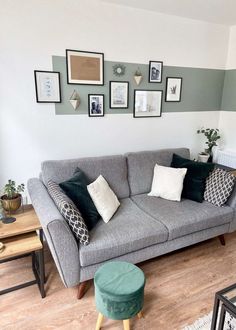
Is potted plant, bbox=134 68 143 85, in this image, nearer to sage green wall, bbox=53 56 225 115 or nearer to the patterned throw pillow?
sage green wall, bbox=53 56 225 115

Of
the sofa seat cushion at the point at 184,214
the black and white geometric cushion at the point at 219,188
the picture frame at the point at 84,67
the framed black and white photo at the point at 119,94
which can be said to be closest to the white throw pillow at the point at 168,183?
the sofa seat cushion at the point at 184,214

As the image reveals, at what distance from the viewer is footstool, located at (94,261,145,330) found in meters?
1.46

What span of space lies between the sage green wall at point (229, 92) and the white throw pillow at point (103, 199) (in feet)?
7.17

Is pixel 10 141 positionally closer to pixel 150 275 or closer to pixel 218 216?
pixel 150 275

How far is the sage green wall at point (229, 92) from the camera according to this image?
3.26m

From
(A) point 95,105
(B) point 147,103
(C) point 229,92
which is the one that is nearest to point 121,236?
(A) point 95,105

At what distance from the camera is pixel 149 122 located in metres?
2.97

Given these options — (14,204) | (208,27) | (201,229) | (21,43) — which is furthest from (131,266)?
(208,27)

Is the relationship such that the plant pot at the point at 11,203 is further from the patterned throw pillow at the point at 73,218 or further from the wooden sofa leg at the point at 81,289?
the wooden sofa leg at the point at 81,289

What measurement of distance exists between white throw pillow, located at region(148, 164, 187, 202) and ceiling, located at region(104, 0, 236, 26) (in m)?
1.65

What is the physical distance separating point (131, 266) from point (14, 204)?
108 centimetres

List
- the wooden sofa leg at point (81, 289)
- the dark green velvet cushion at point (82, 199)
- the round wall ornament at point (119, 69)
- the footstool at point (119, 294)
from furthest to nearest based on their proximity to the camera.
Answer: the round wall ornament at point (119, 69)
the dark green velvet cushion at point (82, 199)
the wooden sofa leg at point (81, 289)
the footstool at point (119, 294)

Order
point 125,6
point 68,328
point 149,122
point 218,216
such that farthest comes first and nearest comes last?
point 149,122 → point 125,6 → point 218,216 → point 68,328

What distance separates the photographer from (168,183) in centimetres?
254
